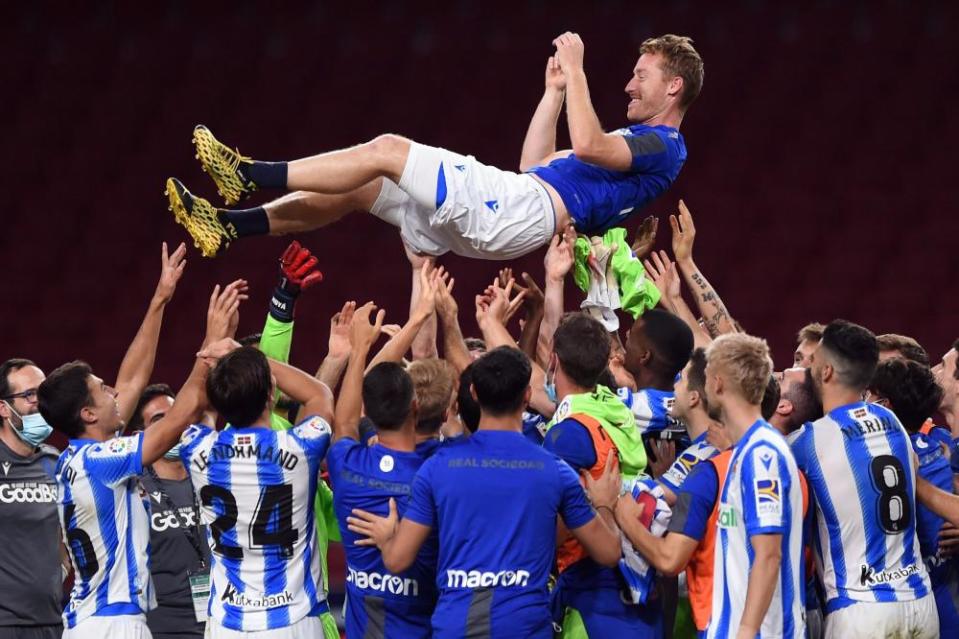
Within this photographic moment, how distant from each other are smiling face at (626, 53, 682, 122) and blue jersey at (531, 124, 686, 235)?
0.44 ft

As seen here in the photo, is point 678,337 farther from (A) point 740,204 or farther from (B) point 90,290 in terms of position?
(B) point 90,290

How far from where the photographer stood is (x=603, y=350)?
3.98 meters

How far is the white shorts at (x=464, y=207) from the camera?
4676 millimetres

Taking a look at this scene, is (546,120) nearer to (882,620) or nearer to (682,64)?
(682,64)

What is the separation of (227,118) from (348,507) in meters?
7.03

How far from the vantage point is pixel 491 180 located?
4816 millimetres

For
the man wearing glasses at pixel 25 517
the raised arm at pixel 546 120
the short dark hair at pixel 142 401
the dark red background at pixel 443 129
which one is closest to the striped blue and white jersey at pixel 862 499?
the raised arm at pixel 546 120

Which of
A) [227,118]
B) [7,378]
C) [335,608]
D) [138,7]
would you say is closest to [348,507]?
[7,378]

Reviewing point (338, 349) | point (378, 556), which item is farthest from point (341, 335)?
point (378, 556)

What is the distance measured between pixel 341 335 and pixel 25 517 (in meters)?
1.58

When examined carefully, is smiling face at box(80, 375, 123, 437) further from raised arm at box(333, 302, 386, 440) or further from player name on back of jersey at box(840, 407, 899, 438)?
player name on back of jersey at box(840, 407, 899, 438)

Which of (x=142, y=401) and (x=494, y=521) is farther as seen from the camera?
(x=142, y=401)

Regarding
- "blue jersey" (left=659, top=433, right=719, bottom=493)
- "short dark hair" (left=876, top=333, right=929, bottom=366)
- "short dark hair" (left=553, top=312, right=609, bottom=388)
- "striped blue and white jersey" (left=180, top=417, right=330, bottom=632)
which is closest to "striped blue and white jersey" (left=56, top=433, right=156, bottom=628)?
"striped blue and white jersey" (left=180, top=417, right=330, bottom=632)

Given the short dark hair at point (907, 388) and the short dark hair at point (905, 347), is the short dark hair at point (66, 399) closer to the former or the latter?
the short dark hair at point (907, 388)
